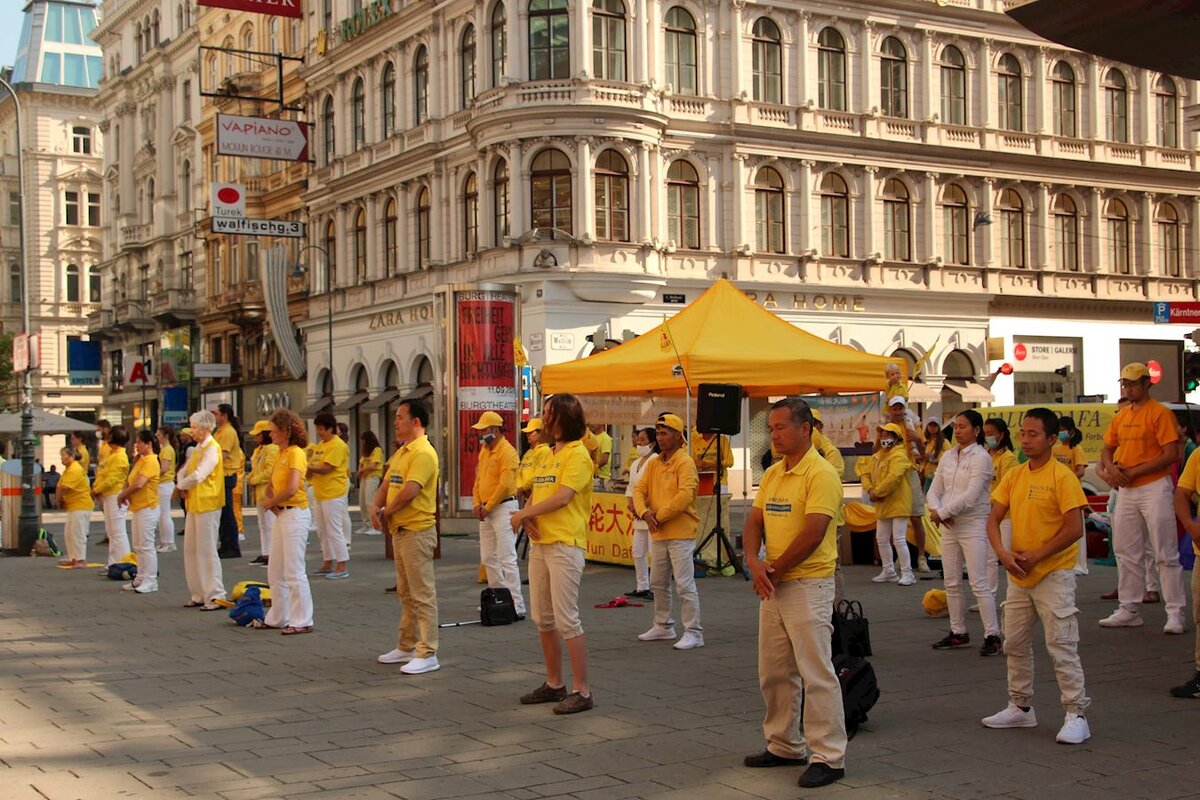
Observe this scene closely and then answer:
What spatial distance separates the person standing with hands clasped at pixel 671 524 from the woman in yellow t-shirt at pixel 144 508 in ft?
22.6

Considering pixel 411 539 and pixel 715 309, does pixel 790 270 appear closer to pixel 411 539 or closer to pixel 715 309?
pixel 715 309

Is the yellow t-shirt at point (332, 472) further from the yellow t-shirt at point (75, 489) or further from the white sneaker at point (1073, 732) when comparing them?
the white sneaker at point (1073, 732)

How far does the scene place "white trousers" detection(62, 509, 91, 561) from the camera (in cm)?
1980

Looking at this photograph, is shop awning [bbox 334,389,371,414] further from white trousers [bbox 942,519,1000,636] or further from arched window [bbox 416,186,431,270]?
white trousers [bbox 942,519,1000,636]

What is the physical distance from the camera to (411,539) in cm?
1035


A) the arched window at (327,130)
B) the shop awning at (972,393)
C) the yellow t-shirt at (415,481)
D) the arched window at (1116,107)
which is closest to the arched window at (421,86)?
the arched window at (327,130)

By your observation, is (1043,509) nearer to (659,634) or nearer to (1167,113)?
(659,634)

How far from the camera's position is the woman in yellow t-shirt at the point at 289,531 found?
1241 centimetres

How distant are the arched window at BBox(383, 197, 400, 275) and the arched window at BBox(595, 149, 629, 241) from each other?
31.1 ft

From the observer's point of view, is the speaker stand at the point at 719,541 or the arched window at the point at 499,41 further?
the arched window at the point at 499,41

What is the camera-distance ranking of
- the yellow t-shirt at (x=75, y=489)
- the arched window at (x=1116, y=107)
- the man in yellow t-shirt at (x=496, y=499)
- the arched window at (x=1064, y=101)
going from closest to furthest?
1. the man in yellow t-shirt at (x=496, y=499)
2. the yellow t-shirt at (x=75, y=489)
3. the arched window at (x=1064, y=101)
4. the arched window at (x=1116, y=107)

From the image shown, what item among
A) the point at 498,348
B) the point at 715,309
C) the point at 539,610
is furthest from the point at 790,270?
the point at 539,610

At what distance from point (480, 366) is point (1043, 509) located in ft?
61.7

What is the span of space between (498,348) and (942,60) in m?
20.8
